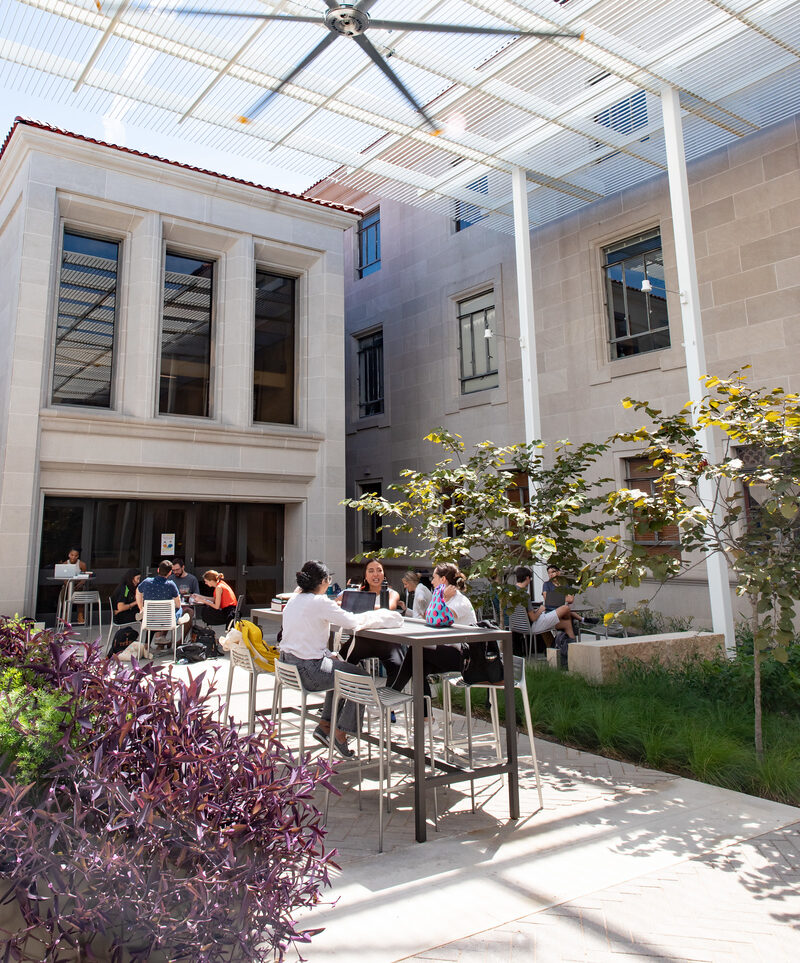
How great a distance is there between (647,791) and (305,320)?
49.8ft

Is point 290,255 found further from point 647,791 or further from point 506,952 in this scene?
point 506,952

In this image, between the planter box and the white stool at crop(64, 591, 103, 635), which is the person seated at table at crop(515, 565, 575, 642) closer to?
the planter box

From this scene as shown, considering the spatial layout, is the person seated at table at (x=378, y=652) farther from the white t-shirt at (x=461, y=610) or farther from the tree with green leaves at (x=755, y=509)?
the tree with green leaves at (x=755, y=509)

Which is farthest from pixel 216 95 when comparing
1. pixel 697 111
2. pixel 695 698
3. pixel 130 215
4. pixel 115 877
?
pixel 115 877

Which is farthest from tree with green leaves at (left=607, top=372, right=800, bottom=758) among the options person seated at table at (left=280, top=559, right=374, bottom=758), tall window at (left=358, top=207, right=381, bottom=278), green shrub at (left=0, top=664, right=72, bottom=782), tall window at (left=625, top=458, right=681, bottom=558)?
tall window at (left=358, top=207, right=381, bottom=278)

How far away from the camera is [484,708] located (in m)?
8.34

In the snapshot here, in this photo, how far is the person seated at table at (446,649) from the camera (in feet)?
18.3

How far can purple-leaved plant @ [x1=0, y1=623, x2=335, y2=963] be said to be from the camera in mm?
1987

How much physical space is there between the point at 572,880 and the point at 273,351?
52.0 feet

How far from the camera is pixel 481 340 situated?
60.2 feet

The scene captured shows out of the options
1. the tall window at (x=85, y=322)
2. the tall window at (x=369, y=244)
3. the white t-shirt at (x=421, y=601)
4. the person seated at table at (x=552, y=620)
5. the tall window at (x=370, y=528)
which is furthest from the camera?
the tall window at (x=369, y=244)

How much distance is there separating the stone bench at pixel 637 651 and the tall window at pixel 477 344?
367 inches

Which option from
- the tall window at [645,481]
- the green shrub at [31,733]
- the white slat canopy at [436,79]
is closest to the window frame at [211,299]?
the white slat canopy at [436,79]

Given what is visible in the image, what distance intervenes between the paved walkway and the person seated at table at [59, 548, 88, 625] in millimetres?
10594
